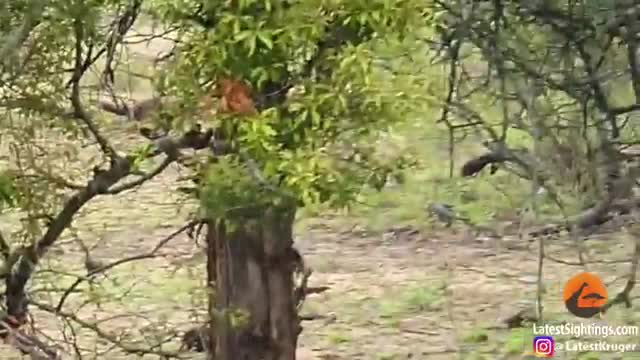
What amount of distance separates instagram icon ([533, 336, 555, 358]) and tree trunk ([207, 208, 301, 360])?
165 centimetres

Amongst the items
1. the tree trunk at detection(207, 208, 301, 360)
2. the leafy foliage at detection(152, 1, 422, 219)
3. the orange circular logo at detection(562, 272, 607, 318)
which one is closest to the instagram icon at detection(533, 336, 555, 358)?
the orange circular logo at detection(562, 272, 607, 318)

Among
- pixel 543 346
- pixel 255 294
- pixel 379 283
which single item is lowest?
pixel 379 283

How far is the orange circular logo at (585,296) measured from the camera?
6.02 metres

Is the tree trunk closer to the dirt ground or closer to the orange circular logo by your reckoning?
the dirt ground

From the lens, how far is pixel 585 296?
6133 mm

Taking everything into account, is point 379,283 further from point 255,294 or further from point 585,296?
point 255,294

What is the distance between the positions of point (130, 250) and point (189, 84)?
5.55 meters

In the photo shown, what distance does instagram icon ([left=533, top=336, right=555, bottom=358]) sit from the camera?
5.91 metres

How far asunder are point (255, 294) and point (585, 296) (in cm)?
217

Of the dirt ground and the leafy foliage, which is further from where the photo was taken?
the dirt ground

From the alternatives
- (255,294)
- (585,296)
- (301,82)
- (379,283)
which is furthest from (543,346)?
(301,82)

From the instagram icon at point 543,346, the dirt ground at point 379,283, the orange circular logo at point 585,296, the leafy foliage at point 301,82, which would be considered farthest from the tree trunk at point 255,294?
the orange circular logo at point 585,296

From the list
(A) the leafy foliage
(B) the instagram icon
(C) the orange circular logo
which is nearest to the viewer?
(A) the leafy foliage

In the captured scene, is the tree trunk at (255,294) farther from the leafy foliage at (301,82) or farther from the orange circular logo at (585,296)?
the orange circular logo at (585,296)
